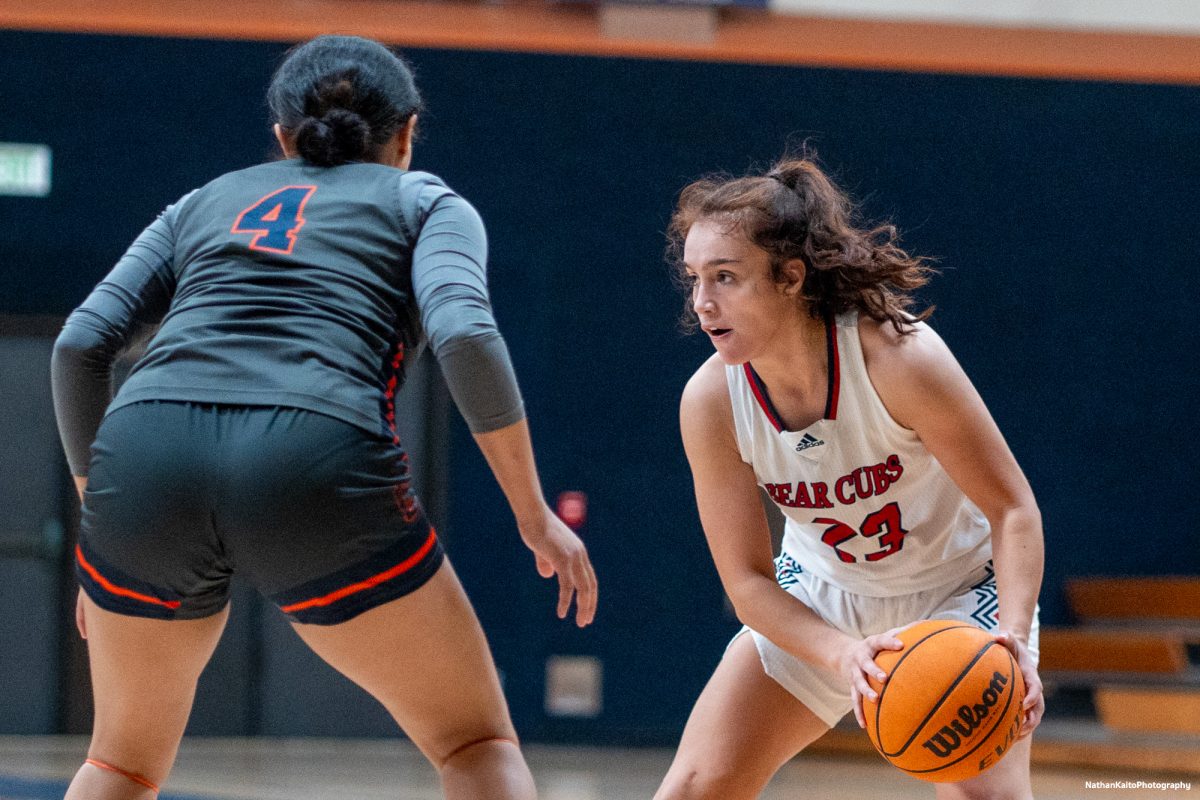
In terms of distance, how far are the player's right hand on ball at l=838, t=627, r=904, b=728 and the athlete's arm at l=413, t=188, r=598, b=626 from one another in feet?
1.39

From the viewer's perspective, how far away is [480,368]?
6.35 ft

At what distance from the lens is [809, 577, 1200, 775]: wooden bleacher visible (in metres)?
6.24

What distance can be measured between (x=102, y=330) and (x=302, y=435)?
444 mm

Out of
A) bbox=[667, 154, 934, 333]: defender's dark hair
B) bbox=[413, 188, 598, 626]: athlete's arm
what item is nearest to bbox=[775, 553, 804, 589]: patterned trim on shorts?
bbox=[667, 154, 934, 333]: defender's dark hair

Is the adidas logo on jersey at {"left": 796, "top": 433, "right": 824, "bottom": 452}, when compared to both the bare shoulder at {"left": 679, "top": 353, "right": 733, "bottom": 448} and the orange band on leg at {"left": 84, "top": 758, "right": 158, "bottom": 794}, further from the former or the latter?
the orange band on leg at {"left": 84, "top": 758, "right": 158, "bottom": 794}

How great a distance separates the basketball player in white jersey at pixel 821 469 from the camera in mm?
2330

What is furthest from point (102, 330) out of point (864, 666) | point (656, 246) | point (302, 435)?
point (656, 246)

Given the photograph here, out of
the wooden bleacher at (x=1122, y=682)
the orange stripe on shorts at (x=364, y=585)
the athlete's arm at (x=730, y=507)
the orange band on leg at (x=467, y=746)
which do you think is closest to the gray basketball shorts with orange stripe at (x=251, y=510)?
the orange stripe on shorts at (x=364, y=585)

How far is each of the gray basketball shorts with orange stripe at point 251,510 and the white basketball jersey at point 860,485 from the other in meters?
0.74

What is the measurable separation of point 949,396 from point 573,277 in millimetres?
5339

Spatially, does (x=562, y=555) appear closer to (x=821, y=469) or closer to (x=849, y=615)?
(x=821, y=469)

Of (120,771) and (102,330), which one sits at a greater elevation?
(102,330)

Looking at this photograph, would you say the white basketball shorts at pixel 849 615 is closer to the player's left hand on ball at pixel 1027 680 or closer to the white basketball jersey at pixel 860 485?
the white basketball jersey at pixel 860 485

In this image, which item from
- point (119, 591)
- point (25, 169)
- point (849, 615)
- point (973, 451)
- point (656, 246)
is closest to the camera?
point (119, 591)
